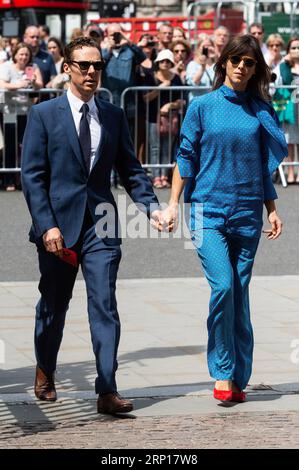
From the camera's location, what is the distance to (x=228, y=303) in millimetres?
7262

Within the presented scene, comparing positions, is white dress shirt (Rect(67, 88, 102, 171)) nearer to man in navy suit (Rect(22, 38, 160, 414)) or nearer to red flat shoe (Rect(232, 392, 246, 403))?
man in navy suit (Rect(22, 38, 160, 414))

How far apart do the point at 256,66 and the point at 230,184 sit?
0.62 metres

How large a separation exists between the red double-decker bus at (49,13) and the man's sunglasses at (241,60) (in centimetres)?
2475

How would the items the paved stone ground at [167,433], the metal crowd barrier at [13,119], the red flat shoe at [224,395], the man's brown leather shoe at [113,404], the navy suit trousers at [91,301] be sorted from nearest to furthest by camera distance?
the paved stone ground at [167,433]
the man's brown leather shoe at [113,404]
the navy suit trousers at [91,301]
the red flat shoe at [224,395]
the metal crowd barrier at [13,119]

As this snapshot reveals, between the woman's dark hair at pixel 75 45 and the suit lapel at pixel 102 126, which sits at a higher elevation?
the woman's dark hair at pixel 75 45

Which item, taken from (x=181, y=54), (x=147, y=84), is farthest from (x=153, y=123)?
(x=181, y=54)

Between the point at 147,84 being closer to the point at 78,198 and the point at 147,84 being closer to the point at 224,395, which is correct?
A: the point at 78,198

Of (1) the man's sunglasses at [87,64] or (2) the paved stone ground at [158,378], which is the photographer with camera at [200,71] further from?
(1) the man's sunglasses at [87,64]

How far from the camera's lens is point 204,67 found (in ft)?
59.7

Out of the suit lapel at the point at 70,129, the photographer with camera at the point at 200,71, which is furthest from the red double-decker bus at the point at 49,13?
the suit lapel at the point at 70,129

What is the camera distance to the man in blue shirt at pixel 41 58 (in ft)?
59.2

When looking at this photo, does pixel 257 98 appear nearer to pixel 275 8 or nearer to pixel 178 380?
pixel 178 380

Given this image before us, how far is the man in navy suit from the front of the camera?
706cm

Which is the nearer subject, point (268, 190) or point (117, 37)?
point (268, 190)
